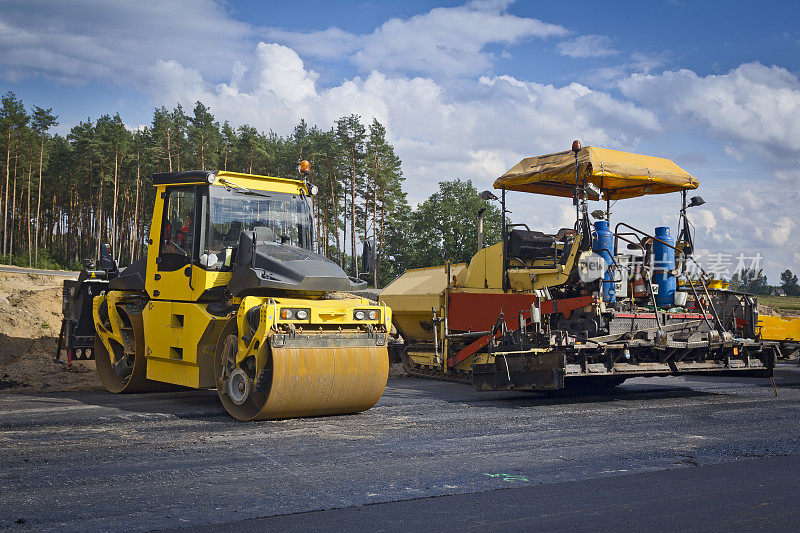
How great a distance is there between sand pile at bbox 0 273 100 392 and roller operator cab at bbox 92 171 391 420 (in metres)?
2.82

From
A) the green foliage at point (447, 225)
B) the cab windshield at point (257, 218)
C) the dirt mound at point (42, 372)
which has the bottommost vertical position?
the dirt mound at point (42, 372)

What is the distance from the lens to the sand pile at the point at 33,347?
1189 cm

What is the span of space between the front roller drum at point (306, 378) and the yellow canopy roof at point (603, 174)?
4021 millimetres

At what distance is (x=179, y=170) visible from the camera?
48594mm

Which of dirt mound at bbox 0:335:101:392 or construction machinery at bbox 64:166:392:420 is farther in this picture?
dirt mound at bbox 0:335:101:392

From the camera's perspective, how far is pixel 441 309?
489 inches

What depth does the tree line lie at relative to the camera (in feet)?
162

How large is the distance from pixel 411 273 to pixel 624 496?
374 inches

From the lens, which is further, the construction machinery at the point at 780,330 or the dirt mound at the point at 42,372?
the dirt mound at the point at 42,372

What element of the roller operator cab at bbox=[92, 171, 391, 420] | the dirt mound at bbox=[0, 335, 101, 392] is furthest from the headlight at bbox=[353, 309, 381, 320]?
the dirt mound at bbox=[0, 335, 101, 392]

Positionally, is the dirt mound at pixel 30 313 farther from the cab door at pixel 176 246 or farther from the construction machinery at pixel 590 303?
the construction machinery at pixel 590 303

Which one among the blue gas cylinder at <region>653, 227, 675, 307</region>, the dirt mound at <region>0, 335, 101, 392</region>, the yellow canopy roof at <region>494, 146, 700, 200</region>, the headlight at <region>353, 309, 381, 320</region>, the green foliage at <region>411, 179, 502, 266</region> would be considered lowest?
the dirt mound at <region>0, 335, 101, 392</region>

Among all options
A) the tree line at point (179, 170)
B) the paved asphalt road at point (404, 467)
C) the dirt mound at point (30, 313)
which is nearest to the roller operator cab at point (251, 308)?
the paved asphalt road at point (404, 467)

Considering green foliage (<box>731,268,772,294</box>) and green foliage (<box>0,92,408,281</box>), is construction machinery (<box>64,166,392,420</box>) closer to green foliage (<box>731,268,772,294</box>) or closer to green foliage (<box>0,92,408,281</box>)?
green foliage (<box>731,268,772,294</box>)
